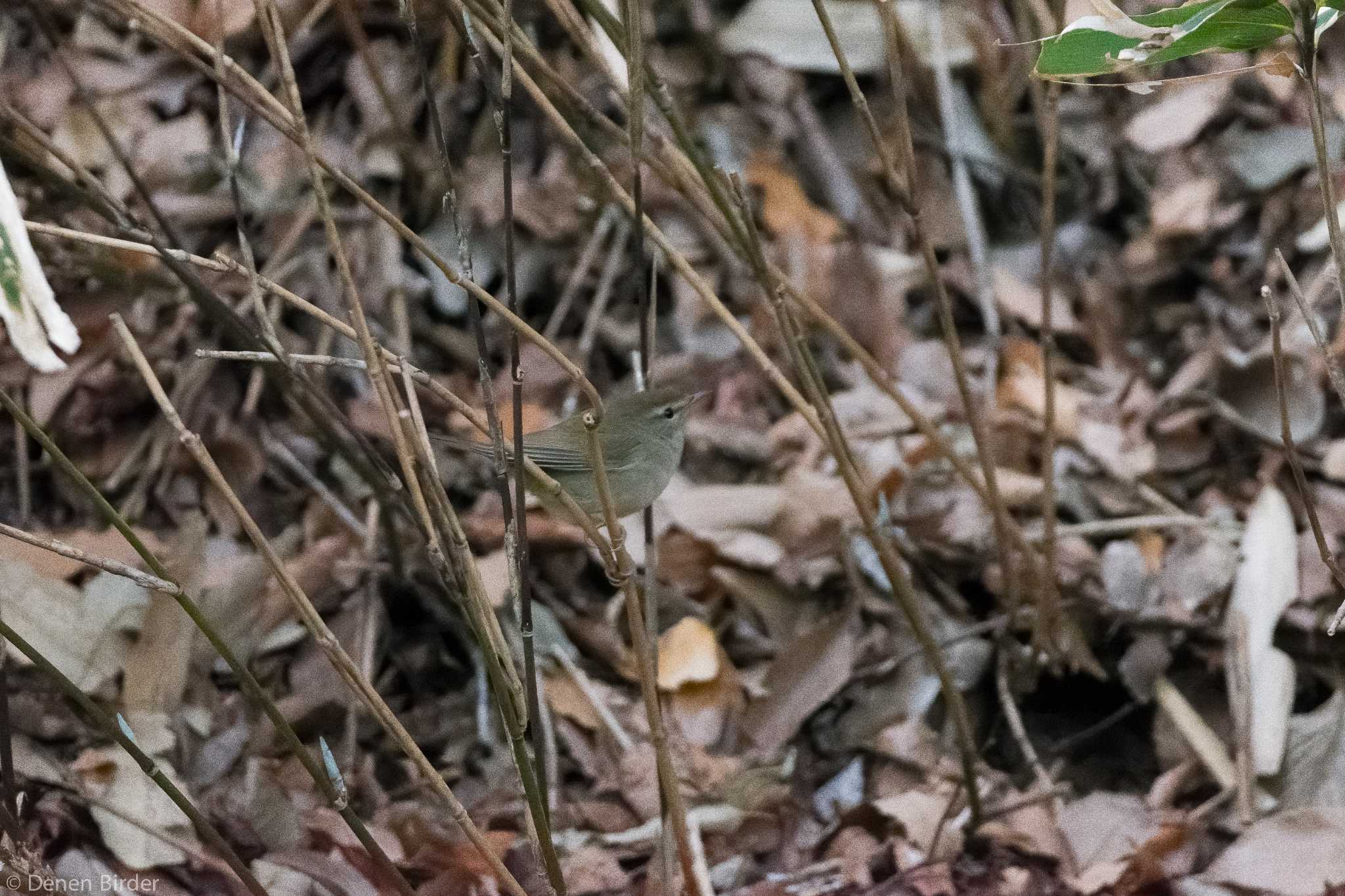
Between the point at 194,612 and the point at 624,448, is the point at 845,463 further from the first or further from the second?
the point at 194,612

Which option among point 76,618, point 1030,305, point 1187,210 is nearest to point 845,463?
point 76,618

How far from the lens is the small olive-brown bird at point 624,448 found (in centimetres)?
297

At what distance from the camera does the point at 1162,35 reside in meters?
1.74

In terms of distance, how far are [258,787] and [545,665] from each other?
810mm

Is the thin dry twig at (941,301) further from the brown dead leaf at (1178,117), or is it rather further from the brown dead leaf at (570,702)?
the brown dead leaf at (1178,117)

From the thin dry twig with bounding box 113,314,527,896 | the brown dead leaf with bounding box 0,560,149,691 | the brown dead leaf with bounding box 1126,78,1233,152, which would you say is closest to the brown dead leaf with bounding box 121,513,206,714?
the brown dead leaf with bounding box 0,560,149,691

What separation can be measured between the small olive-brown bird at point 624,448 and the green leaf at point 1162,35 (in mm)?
1324

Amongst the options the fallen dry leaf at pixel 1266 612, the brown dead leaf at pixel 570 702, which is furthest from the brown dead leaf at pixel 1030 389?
the brown dead leaf at pixel 570 702

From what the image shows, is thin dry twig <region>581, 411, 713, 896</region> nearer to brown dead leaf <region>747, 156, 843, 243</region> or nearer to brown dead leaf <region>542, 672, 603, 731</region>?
brown dead leaf <region>542, 672, 603, 731</region>

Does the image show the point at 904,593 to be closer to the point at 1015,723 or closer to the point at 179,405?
the point at 1015,723

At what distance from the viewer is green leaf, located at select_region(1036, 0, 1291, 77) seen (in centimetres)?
163

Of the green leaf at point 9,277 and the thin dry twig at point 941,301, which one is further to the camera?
the thin dry twig at point 941,301

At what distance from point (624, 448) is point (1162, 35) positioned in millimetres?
1806

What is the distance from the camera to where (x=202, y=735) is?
3039 millimetres
